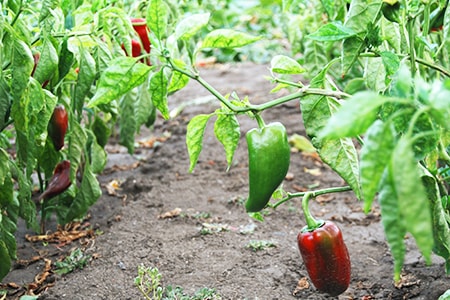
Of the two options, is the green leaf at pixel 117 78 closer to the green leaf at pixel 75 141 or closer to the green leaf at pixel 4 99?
the green leaf at pixel 4 99

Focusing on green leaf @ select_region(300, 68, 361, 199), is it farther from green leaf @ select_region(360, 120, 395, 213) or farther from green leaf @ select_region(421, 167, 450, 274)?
green leaf @ select_region(360, 120, 395, 213)

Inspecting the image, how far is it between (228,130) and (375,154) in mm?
713

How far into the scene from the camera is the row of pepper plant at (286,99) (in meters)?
0.89

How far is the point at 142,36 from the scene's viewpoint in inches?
93.6

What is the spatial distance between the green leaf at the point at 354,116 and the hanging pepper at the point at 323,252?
749 millimetres

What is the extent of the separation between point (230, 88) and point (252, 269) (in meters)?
2.68

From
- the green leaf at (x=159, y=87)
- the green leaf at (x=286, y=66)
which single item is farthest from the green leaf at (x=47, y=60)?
the green leaf at (x=286, y=66)

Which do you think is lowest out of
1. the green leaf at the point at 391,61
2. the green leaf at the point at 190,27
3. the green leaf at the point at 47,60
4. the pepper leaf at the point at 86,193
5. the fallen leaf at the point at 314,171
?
the fallen leaf at the point at 314,171

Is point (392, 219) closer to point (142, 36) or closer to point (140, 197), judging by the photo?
point (142, 36)

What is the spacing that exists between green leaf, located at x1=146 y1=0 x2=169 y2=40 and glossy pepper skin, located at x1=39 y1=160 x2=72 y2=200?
1.06 metres

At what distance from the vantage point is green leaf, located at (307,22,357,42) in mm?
1418

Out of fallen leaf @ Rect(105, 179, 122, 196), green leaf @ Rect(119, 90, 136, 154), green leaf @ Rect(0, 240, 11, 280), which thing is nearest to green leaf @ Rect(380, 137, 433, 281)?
green leaf @ Rect(0, 240, 11, 280)

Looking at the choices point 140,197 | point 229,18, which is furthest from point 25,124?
point 229,18

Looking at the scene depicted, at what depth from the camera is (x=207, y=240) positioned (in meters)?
2.43
